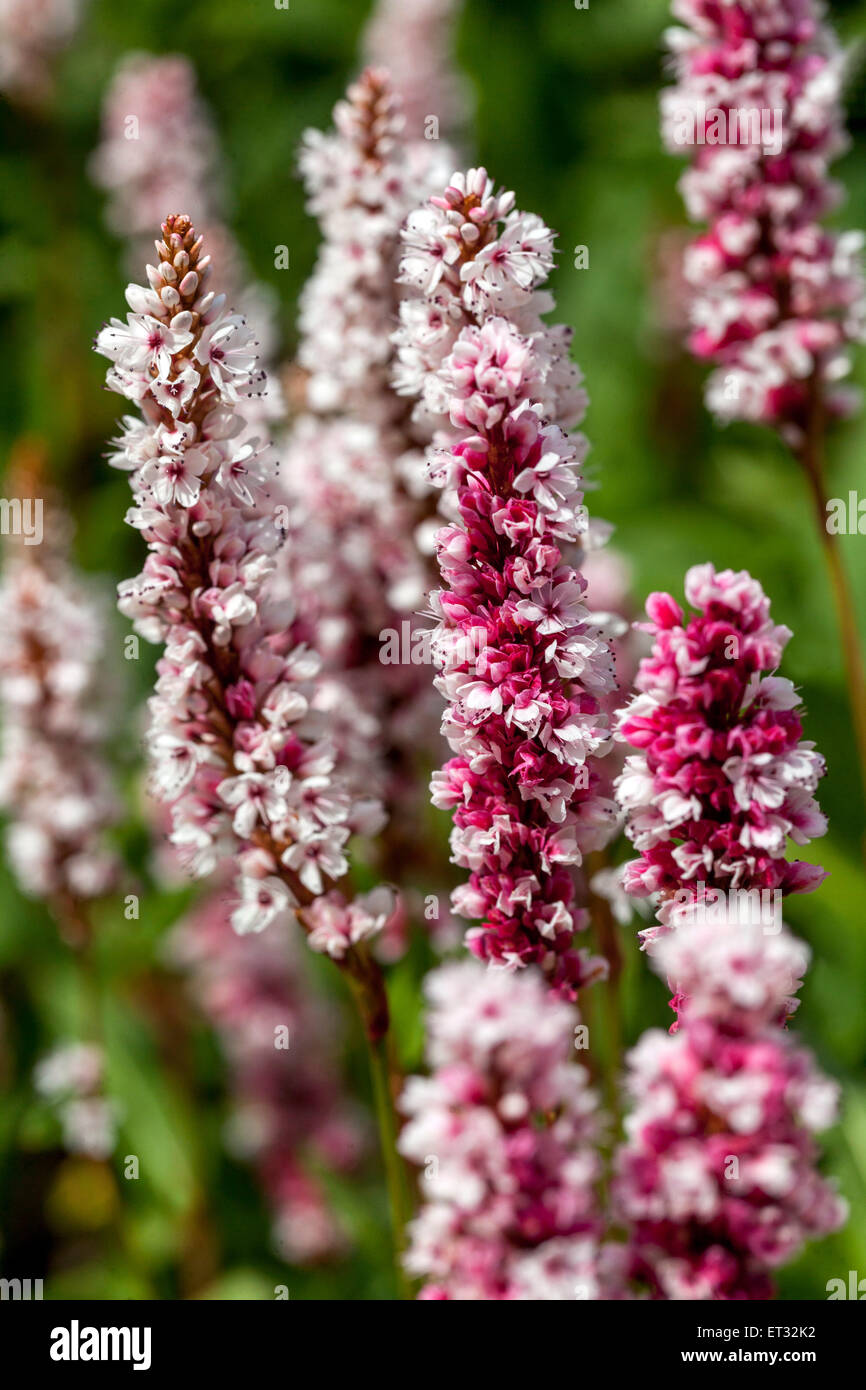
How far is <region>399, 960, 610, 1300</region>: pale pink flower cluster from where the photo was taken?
1.67m

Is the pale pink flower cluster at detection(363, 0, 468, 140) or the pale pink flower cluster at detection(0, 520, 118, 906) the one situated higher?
the pale pink flower cluster at detection(363, 0, 468, 140)

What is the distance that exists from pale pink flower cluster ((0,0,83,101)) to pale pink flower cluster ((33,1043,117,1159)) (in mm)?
4035

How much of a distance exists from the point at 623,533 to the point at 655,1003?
7.32 ft

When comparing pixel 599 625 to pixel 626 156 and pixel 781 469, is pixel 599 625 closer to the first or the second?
pixel 781 469

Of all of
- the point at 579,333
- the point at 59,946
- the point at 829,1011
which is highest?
the point at 579,333

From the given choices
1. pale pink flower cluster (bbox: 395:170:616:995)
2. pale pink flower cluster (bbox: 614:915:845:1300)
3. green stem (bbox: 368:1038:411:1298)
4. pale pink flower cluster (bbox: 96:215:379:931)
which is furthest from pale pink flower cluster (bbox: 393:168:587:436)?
green stem (bbox: 368:1038:411:1298)

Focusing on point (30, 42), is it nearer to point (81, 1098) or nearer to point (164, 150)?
point (164, 150)

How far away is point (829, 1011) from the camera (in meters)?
3.33

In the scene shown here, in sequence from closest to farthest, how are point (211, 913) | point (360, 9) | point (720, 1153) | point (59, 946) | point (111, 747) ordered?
point (720, 1153)
point (111, 747)
point (211, 913)
point (59, 946)
point (360, 9)

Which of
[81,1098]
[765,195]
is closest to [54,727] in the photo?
[81,1098]

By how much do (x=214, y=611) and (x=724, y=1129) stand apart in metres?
0.97

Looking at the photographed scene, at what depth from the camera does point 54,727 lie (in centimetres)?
342

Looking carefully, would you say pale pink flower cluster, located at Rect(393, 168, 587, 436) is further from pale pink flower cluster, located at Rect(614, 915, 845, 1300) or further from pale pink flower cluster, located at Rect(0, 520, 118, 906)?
pale pink flower cluster, located at Rect(0, 520, 118, 906)

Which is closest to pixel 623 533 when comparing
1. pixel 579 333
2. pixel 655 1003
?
pixel 579 333
